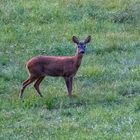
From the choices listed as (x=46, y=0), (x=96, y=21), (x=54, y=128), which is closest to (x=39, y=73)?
(x=54, y=128)

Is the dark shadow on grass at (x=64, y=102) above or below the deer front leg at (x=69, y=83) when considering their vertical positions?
below

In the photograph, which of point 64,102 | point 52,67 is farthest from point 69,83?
point 64,102

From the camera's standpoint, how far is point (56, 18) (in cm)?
1966

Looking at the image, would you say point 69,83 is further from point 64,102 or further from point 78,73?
point 78,73

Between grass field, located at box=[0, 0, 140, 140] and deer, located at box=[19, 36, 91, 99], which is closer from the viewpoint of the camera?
grass field, located at box=[0, 0, 140, 140]

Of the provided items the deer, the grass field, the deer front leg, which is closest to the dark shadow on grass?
the grass field

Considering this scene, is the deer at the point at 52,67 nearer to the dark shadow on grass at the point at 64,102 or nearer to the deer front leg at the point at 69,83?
the deer front leg at the point at 69,83

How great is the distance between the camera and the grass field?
11109 millimetres

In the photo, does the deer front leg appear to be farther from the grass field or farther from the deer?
the grass field

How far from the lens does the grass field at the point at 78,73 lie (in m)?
11.1

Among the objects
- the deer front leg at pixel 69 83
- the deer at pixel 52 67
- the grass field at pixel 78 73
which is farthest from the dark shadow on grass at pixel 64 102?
the deer at pixel 52 67

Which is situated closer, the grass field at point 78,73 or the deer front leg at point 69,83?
the grass field at point 78,73

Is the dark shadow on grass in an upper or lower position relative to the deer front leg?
lower

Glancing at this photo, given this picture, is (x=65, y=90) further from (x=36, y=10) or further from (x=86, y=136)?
(x=36, y=10)
